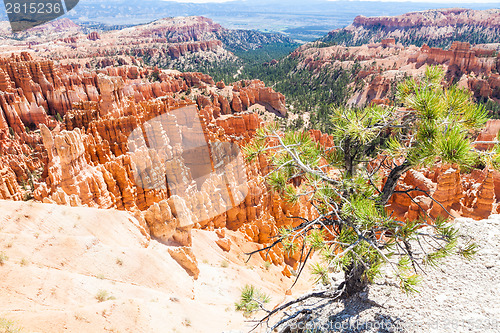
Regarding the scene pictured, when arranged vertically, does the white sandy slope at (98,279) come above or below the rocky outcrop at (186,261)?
above

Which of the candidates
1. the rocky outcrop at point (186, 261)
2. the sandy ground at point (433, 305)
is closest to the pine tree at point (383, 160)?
the sandy ground at point (433, 305)

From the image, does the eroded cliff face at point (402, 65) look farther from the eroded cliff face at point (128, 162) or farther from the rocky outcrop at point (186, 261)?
the rocky outcrop at point (186, 261)

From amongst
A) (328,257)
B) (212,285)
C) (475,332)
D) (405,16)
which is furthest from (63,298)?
(405,16)

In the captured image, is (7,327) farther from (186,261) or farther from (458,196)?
(458,196)

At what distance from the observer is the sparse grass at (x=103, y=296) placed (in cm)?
736

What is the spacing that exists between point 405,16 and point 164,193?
193 m

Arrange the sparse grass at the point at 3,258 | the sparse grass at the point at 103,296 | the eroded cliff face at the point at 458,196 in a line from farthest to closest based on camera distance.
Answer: the eroded cliff face at the point at 458,196 < the sparse grass at the point at 103,296 < the sparse grass at the point at 3,258

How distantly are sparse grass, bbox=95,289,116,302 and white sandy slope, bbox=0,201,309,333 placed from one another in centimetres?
13

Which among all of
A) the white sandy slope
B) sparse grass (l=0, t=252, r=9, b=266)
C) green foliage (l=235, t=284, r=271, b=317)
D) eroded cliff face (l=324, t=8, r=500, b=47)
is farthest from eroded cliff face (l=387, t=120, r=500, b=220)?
eroded cliff face (l=324, t=8, r=500, b=47)

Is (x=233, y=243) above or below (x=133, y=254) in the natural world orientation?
below

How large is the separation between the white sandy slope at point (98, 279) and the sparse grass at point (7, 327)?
1.21 feet

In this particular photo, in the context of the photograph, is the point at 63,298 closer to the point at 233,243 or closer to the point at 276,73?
the point at 233,243

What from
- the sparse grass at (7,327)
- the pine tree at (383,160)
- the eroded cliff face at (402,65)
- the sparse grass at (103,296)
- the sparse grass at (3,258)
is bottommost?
the eroded cliff face at (402,65)

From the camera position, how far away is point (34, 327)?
5578mm
